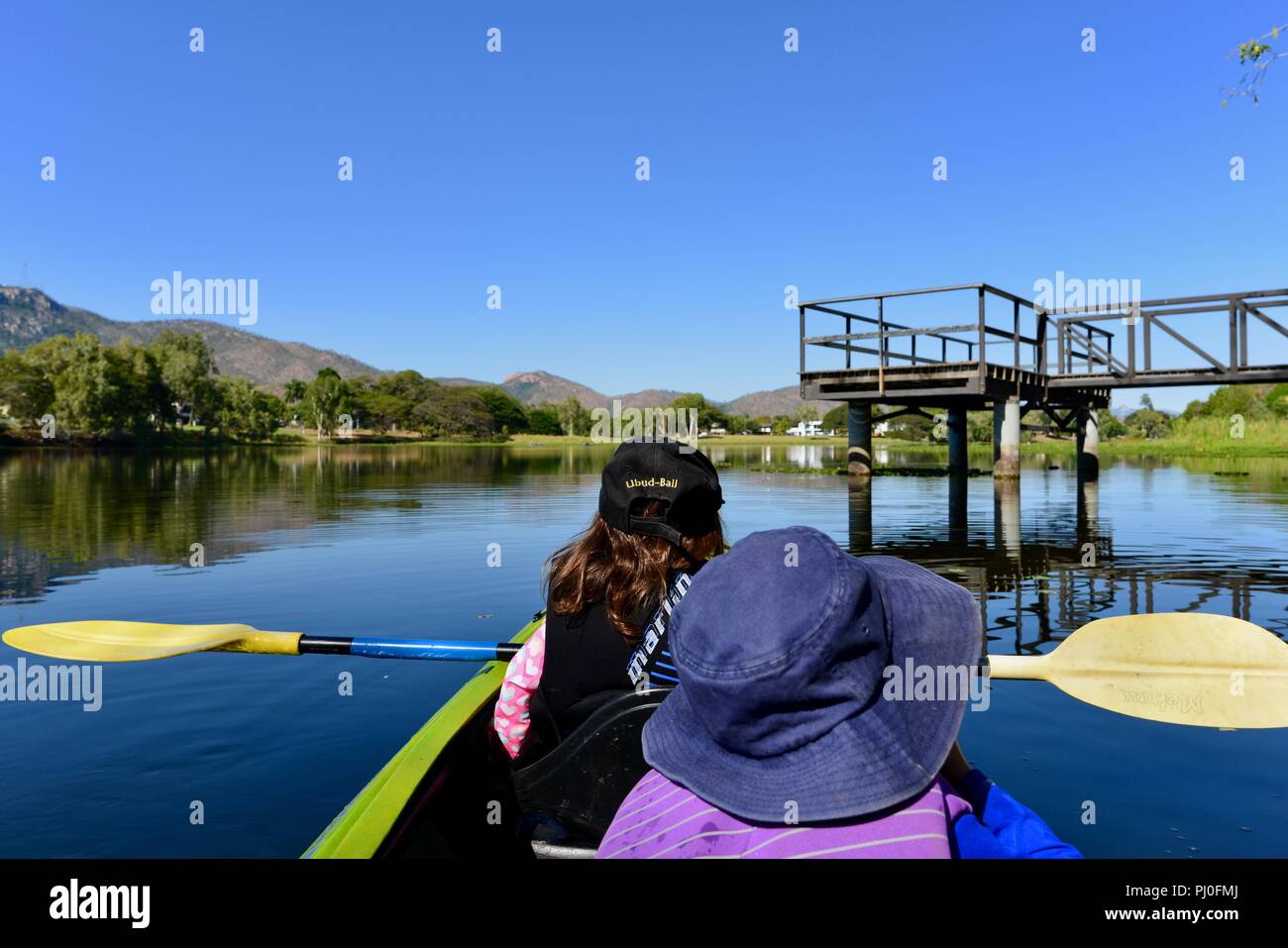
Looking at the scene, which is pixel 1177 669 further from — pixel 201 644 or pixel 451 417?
pixel 451 417

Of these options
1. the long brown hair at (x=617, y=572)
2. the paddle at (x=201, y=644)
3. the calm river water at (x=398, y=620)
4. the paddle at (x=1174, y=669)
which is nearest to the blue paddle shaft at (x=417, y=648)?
the paddle at (x=201, y=644)

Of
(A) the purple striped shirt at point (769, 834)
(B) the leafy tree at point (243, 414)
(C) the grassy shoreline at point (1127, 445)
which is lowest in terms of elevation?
(A) the purple striped shirt at point (769, 834)

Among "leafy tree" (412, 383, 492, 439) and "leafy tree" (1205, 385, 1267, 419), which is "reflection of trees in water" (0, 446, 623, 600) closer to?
"leafy tree" (1205, 385, 1267, 419)

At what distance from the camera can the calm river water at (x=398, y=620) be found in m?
4.48

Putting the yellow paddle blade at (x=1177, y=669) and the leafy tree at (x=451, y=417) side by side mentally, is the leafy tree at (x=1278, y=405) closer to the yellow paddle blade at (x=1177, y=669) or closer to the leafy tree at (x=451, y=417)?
the yellow paddle blade at (x=1177, y=669)

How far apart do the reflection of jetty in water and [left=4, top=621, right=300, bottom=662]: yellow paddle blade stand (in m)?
5.82

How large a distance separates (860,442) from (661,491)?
81.6 feet

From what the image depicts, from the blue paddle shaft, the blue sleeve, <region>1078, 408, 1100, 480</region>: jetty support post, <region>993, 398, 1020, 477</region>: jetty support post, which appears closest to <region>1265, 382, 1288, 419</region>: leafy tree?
<region>1078, 408, 1100, 480</region>: jetty support post

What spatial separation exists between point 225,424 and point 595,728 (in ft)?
389

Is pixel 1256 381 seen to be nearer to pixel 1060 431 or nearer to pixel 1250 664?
pixel 1060 431

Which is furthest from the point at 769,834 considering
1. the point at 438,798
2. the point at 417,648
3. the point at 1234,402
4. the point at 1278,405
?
the point at 1234,402

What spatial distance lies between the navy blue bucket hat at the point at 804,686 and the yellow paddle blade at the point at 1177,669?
2585 mm

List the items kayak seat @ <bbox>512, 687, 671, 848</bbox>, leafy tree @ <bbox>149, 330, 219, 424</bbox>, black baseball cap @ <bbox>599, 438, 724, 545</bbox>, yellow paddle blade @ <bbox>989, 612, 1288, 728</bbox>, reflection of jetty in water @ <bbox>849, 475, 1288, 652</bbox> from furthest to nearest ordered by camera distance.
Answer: leafy tree @ <bbox>149, 330, 219, 424</bbox>
reflection of jetty in water @ <bbox>849, 475, 1288, 652</bbox>
yellow paddle blade @ <bbox>989, 612, 1288, 728</bbox>
black baseball cap @ <bbox>599, 438, 724, 545</bbox>
kayak seat @ <bbox>512, 687, 671, 848</bbox>

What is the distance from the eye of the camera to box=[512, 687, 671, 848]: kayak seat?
9.12 ft
